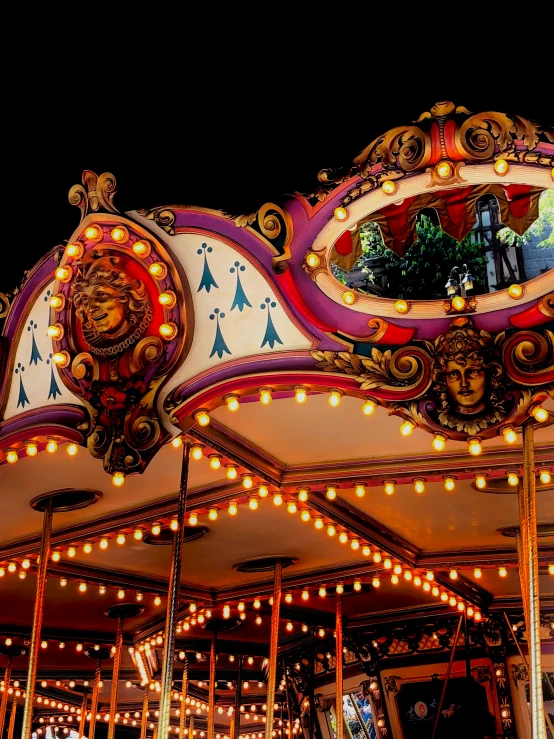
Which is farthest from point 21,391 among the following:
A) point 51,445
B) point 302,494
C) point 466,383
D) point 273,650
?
point 273,650

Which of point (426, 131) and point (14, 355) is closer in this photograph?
point (426, 131)

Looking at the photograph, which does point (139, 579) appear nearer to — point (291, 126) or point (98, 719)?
point (291, 126)

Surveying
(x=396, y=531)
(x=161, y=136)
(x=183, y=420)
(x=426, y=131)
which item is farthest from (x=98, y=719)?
(x=426, y=131)

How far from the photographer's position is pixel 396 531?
8344mm

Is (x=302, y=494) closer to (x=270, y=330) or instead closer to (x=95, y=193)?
(x=270, y=330)

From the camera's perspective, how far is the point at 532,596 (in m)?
5.08

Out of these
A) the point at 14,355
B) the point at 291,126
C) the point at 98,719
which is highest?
the point at 291,126

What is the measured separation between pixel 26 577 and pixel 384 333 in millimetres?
5587

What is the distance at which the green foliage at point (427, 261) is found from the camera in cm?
524

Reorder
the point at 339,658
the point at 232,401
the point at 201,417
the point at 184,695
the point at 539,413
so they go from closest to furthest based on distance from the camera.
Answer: the point at 539,413
the point at 232,401
the point at 201,417
the point at 339,658
the point at 184,695

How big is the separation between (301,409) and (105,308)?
1.25m

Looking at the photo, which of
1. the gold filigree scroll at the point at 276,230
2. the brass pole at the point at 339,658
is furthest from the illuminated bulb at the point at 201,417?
the brass pole at the point at 339,658

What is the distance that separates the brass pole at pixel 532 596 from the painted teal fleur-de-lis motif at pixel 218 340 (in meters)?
1.58

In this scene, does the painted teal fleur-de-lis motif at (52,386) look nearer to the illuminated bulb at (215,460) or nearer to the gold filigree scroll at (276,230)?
the illuminated bulb at (215,460)
